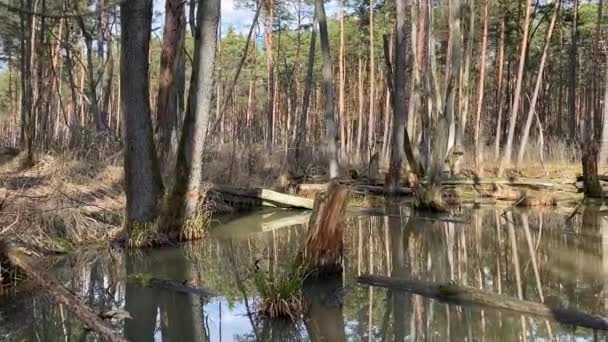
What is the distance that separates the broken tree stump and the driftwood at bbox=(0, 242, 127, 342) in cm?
247

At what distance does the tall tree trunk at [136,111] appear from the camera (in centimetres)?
836

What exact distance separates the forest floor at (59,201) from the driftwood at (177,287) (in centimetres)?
147

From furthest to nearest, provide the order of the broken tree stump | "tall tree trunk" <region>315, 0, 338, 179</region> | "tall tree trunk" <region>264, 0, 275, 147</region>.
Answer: "tall tree trunk" <region>264, 0, 275, 147</region>
"tall tree trunk" <region>315, 0, 338, 179</region>
the broken tree stump

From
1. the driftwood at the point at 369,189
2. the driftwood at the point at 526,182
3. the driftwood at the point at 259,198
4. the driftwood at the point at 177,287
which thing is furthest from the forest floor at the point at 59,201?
the driftwood at the point at 177,287

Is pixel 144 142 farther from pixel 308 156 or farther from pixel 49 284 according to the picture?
pixel 308 156

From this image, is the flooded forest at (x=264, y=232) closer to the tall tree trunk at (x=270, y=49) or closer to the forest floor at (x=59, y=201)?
the forest floor at (x=59, y=201)

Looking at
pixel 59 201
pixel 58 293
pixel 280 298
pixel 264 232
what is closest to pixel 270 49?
pixel 264 232

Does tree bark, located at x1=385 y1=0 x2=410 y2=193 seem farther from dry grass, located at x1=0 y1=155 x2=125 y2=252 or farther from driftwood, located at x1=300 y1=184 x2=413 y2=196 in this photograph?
dry grass, located at x1=0 y1=155 x2=125 y2=252

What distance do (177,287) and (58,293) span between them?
4.42 ft

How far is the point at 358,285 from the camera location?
20.2 feet

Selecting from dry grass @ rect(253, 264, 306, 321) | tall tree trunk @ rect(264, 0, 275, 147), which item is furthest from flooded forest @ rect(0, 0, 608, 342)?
tall tree trunk @ rect(264, 0, 275, 147)

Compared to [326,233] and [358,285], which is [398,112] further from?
[358,285]

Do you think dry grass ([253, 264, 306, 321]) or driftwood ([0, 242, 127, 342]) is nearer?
driftwood ([0, 242, 127, 342])

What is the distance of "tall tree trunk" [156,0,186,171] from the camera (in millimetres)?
11734
